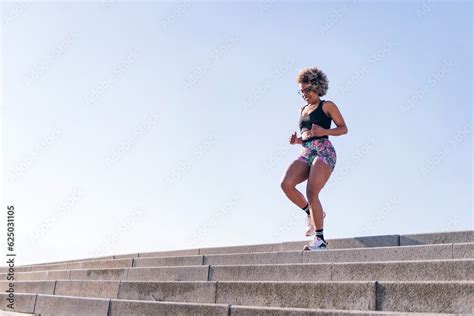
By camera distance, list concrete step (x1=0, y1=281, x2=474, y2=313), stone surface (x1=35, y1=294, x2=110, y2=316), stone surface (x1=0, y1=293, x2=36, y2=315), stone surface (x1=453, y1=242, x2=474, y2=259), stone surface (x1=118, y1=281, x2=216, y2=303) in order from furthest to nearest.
Answer: stone surface (x1=0, y1=293, x2=36, y2=315), stone surface (x1=35, y1=294, x2=110, y2=316), stone surface (x1=118, y1=281, x2=216, y2=303), stone surface (x1=453, y1=242, x2=474, y2=259), concrete step (x1=0, y1=281, x2=474, y2=313)

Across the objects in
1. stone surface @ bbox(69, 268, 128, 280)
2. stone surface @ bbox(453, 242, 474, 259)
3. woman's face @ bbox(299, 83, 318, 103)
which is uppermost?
woman's face @ bbox(299, 83, 318, 103)

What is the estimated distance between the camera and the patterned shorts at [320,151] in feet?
21.4

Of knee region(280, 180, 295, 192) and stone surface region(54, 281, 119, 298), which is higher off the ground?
knee region(280, 180, 295, 192)

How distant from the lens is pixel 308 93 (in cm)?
671

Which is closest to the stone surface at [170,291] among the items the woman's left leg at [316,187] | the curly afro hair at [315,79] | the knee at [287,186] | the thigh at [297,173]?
the woman's left leg at [316,187]

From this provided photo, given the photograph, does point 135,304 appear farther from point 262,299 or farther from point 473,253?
point 473,253

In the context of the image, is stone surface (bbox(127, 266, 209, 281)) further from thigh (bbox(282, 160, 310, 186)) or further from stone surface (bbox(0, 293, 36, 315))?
thigh (bbox(282, 160, 310, 186))

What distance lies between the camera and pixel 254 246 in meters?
8.41

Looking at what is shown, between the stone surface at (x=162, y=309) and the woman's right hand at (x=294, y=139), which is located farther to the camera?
the woman's right hand at (x=294, y=139)

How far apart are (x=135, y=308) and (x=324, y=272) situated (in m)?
1.91

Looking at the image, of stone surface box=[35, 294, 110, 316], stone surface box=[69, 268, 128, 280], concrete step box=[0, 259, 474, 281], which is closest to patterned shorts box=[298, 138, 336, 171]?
concrete step box=[0, 259, 474, 281]

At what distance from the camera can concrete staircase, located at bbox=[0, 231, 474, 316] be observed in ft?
12.9

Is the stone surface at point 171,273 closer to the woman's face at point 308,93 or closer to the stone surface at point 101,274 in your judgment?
the stone surface at point 101,274

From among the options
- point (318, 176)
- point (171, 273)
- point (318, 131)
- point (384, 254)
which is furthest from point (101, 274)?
point (384, 254)
